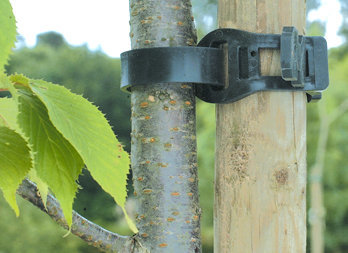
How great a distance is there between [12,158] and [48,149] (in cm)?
3

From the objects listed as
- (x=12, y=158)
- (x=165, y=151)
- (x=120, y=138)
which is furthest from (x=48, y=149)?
(x=120, y=138)

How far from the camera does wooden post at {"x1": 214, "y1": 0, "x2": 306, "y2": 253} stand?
98cm

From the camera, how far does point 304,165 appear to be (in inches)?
41.0

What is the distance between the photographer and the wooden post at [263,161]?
985mm

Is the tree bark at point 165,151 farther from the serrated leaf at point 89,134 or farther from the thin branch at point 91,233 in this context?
the serrated leaf at point 89,134

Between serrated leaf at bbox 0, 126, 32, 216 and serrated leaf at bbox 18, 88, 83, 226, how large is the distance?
0.6 inches

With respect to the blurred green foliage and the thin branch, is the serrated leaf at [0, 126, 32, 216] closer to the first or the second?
the thin branch

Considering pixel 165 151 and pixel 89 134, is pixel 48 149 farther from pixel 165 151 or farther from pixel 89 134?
pixel 165 151

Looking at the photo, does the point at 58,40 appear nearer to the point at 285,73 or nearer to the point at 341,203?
the point at 341,203

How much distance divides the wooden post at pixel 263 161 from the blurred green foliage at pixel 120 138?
1401cm

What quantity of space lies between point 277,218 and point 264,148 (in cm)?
13

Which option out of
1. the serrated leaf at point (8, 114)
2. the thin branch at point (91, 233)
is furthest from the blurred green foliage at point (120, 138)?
the serrated leaf at point (8, 114)

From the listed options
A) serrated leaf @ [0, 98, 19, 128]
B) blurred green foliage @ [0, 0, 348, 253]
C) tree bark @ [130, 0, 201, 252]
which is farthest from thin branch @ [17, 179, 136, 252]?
blurred green foliage @ [0, 0, 348, 253]

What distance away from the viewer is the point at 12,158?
0.36 metres
